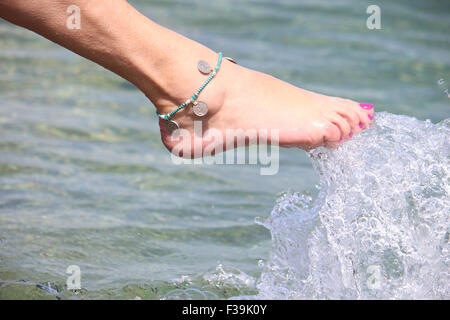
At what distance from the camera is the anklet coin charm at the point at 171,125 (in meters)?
2.08

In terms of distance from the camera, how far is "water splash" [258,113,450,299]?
190 centimetres

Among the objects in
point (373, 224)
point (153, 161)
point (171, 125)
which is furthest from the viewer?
point (153, 161)

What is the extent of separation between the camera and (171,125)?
2092mm

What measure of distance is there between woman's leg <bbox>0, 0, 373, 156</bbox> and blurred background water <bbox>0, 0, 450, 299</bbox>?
0.43 meters

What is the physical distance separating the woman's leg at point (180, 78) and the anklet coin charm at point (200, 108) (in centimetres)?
2

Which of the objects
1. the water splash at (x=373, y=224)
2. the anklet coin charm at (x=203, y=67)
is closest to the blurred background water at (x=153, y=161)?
the water splash at (x=373, y=224)

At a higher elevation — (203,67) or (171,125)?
(203,67)

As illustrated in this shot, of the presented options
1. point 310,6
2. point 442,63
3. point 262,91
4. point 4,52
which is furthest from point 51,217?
point 310,6

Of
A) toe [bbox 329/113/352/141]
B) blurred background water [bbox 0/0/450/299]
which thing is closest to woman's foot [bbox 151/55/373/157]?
toe [bbox 329/113/352/141]

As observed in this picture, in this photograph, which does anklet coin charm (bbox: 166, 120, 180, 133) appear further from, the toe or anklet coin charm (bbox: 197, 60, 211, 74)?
the toe

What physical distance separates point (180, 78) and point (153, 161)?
3.87 ft

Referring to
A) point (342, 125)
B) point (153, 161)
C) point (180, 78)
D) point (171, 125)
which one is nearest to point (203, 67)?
point (180, 78)

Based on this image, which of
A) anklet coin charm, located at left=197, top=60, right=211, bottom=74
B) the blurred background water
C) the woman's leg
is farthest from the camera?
the blurred background water

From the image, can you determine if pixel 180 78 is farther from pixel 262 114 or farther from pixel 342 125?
pixel 342 125
